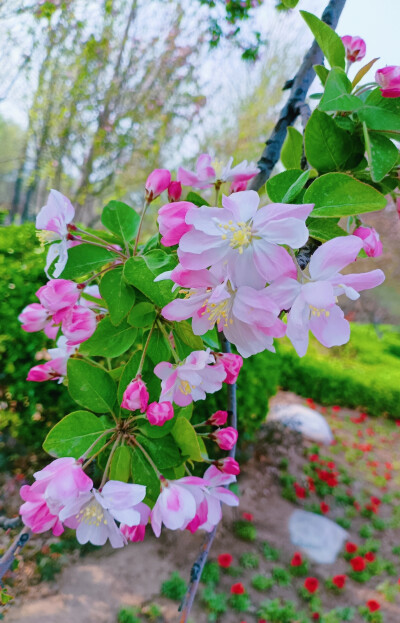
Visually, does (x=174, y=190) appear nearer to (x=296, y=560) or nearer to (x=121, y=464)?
(x=121, y=464)

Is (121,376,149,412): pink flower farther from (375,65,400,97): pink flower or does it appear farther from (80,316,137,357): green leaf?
(375,65,400,97): pink flower

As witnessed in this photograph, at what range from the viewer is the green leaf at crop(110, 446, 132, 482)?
559mm

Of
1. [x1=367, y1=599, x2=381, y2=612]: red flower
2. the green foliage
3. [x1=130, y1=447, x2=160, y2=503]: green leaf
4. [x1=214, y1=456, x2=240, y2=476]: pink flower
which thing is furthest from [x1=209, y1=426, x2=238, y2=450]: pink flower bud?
[x1=367, y1=599, x2=381, y2=612]: red flower

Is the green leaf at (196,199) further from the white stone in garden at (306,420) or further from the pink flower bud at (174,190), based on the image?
the white stone in garden at (306,420)

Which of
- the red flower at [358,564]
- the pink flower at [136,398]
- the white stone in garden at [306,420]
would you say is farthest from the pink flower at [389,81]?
the white stone in garden at [306,420]

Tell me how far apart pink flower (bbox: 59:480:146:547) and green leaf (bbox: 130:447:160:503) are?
5 cm

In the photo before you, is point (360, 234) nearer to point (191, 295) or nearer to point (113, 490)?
point (191, 295)

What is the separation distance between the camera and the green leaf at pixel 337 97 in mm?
476

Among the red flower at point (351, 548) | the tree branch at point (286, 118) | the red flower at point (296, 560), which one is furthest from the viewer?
the red flower at point (351, 548)

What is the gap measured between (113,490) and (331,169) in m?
0.48

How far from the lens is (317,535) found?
3070 millimetres

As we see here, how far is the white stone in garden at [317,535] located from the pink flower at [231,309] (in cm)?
306

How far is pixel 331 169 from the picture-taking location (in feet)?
1.69

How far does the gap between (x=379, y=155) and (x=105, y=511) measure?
0.55m
